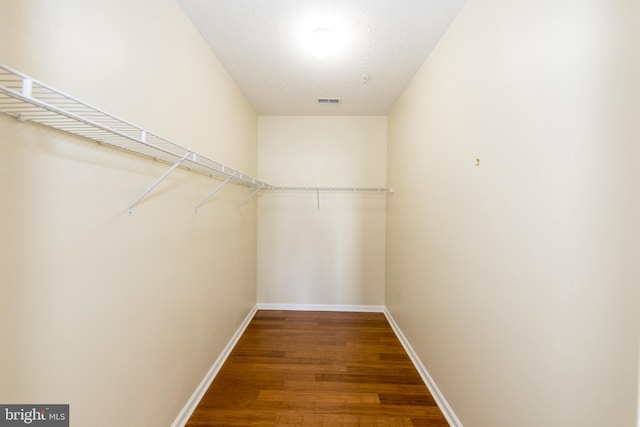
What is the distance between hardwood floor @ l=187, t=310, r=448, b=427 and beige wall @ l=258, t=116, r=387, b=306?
2.00ft

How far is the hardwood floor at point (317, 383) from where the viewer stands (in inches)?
64.3

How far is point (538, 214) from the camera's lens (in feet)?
3.10

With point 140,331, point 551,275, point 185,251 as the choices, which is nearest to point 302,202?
point 185,251

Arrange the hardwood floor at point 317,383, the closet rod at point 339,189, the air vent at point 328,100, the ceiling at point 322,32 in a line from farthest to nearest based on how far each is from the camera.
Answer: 1. the closet rod at point 339,189
2. the air vent at point 328,100
3. the hardwood floor at point 317,383
4. the ceiling at point 322,32

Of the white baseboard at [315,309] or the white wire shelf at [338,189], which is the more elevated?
the white wire shelf at [338,189]

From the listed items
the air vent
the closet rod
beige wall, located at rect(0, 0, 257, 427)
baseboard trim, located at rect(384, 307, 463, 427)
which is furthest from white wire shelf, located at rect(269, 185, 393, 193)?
baseboard trim, located at rect(384, 307, 463, 427)

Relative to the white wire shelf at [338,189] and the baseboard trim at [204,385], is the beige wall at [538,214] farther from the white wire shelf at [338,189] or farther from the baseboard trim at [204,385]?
the baseboard trim at [204,385]

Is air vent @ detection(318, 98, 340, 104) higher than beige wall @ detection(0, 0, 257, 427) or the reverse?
higher

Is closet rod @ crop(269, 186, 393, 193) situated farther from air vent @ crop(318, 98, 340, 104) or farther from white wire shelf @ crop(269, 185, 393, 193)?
air vent @ crop(318, 98, 340, 104)

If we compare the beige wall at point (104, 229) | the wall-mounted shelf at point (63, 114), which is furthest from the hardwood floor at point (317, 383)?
the wall-mounted shelf at point (63, 114)

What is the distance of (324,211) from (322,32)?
78.5 inches

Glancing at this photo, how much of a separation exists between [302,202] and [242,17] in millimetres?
2045

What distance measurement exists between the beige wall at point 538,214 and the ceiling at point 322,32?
0.84 feet

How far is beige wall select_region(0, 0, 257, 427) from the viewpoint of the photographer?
721 mm
